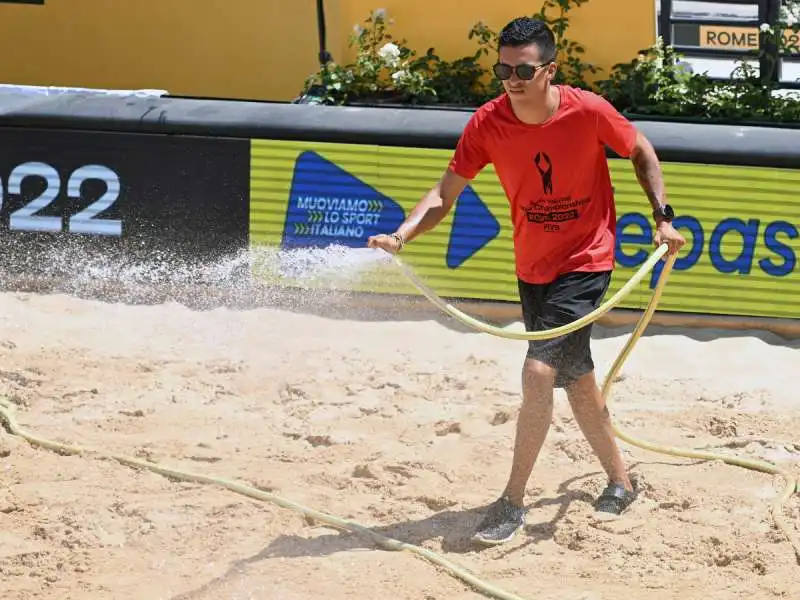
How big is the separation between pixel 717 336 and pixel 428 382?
5.91 feet

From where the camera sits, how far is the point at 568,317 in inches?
184

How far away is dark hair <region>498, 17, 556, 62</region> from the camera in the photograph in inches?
→ 176

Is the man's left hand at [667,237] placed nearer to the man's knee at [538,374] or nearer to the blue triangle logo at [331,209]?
the man's knee at [538,374]

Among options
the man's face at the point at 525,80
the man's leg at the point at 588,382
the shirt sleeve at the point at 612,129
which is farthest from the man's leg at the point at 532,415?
the man's face at the point at 525,80

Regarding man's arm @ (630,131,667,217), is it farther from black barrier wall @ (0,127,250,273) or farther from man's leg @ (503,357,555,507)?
black barrier wall @ (0,127,250,273)

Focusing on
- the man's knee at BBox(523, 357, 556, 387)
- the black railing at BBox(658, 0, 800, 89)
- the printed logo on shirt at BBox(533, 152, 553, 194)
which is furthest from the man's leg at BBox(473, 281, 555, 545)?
the black railing at BBox(658, 0, 800, 89)

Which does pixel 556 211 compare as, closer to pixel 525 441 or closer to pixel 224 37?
pixel 525 441

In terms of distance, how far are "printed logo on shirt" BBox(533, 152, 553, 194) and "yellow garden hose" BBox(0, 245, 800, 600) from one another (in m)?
0.46

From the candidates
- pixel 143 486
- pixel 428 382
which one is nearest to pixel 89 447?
pixel 143 486

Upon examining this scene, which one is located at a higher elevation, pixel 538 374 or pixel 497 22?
pixel 497 22

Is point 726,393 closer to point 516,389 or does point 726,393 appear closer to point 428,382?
point 516,389

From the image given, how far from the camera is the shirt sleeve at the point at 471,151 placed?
4746 mm

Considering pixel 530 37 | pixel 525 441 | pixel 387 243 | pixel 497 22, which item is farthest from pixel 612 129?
pixel 497 22

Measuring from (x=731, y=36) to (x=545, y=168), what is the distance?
5324 mm
